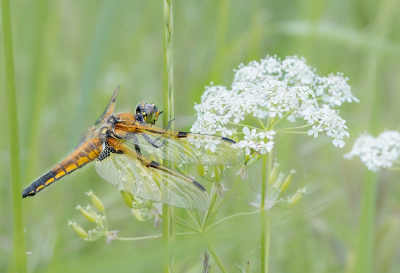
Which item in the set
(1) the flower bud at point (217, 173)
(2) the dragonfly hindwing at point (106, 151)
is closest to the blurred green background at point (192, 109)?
(1) the flower bud at point (217, 173)

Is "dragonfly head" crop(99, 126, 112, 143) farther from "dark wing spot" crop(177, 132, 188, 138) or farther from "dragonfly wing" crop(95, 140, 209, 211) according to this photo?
"dark wing spot" crop(177, 132, 188, 138)

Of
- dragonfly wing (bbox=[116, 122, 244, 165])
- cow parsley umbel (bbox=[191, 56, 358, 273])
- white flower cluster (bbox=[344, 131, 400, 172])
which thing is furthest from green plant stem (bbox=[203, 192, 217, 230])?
white flower cluster (bbox=[344, 131, 400, 172])

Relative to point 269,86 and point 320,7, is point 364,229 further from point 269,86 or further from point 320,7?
point 320,7

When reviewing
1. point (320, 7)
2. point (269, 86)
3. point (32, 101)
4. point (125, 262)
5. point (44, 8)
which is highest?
point (320, 7)

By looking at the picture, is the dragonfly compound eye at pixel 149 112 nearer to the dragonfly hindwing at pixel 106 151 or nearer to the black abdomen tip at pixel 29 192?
the dragonfly hindwing at pixel 106 151

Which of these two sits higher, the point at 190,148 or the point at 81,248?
the point at 190,148

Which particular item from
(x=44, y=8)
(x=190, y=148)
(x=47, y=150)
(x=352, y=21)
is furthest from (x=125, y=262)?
(x=352, y=21)

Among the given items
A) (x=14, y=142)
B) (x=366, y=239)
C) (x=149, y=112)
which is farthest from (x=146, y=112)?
(x=366, y=239)
